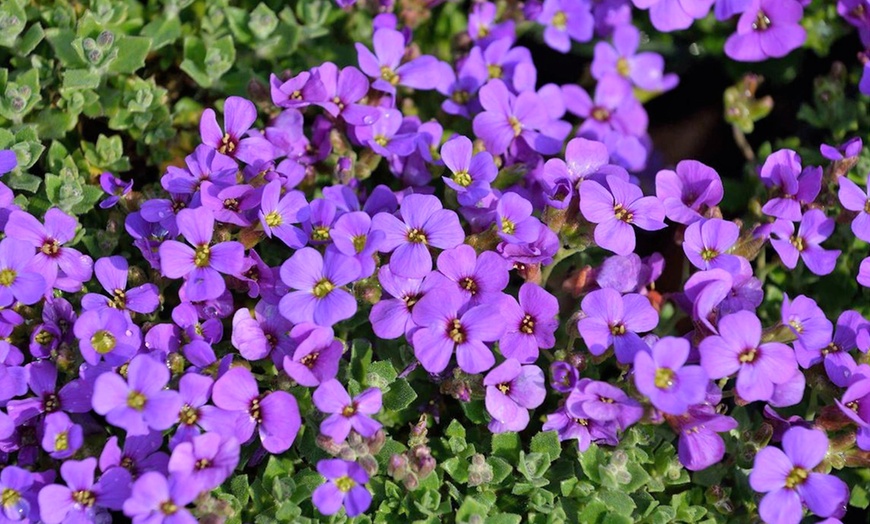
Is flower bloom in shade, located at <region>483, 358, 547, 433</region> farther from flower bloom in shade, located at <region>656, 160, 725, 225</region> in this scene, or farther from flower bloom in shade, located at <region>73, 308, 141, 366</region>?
flower bloom in shade, located at <region>73, 308, 141, 366</region>

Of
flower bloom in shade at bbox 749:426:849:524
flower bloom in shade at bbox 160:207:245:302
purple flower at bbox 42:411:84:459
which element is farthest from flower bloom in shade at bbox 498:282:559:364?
purple flower at bbox 42:411:84:459

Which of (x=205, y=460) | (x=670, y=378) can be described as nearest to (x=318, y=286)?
(x=205, y=460)

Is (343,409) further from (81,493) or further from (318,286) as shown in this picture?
(81,493)

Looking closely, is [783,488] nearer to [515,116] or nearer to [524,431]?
[524,431]

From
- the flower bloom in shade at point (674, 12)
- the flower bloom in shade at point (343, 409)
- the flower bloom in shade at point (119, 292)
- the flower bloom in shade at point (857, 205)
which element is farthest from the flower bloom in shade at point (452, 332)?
the flower bloom in shade at point (674, 12)

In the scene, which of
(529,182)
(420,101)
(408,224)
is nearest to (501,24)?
(420,101)
